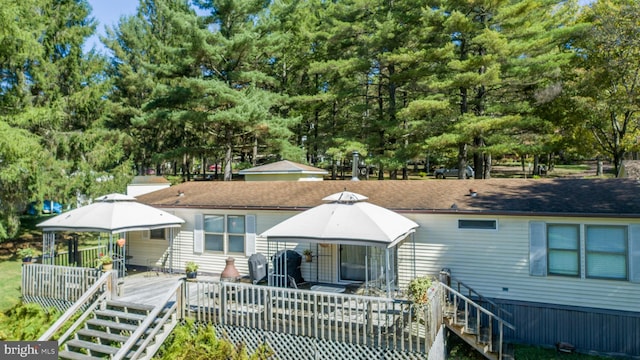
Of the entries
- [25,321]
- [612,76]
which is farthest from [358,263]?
[612,76]

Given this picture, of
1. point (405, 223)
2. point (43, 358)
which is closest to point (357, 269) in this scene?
point (405, 223)

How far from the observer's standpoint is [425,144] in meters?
21.7

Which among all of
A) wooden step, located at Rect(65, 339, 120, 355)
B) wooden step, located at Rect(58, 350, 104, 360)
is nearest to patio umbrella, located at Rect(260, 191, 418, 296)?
wooden step, located at Rect(65, 339, 120, 355)

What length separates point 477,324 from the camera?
8836 millimetres

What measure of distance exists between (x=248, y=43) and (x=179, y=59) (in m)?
4.40

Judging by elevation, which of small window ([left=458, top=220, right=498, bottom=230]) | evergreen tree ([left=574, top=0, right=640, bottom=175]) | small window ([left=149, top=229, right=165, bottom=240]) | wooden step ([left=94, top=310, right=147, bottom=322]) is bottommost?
wooden step ([left=94, top=310, right=147, bottom=322])

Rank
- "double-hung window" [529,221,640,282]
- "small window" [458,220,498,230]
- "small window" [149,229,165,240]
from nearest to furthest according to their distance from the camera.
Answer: "double-hung window" [529,221,640,282] → "small window" [458,220,498,230] → "small window" [149,229,165,240]

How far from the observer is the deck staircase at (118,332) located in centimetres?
845

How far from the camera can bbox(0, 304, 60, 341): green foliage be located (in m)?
9.62

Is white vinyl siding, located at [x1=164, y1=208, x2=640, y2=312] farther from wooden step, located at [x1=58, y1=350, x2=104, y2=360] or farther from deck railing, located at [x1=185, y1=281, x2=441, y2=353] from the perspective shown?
wooden step, located at [x1=58, y1=350, x2=104, y2=360]

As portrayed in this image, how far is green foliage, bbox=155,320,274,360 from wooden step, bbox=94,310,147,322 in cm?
78

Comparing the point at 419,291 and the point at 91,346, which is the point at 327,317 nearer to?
the point at 419,291

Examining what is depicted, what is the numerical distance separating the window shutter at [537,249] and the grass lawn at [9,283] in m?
14.0

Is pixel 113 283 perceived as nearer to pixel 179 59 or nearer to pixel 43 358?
pixel 43 358
